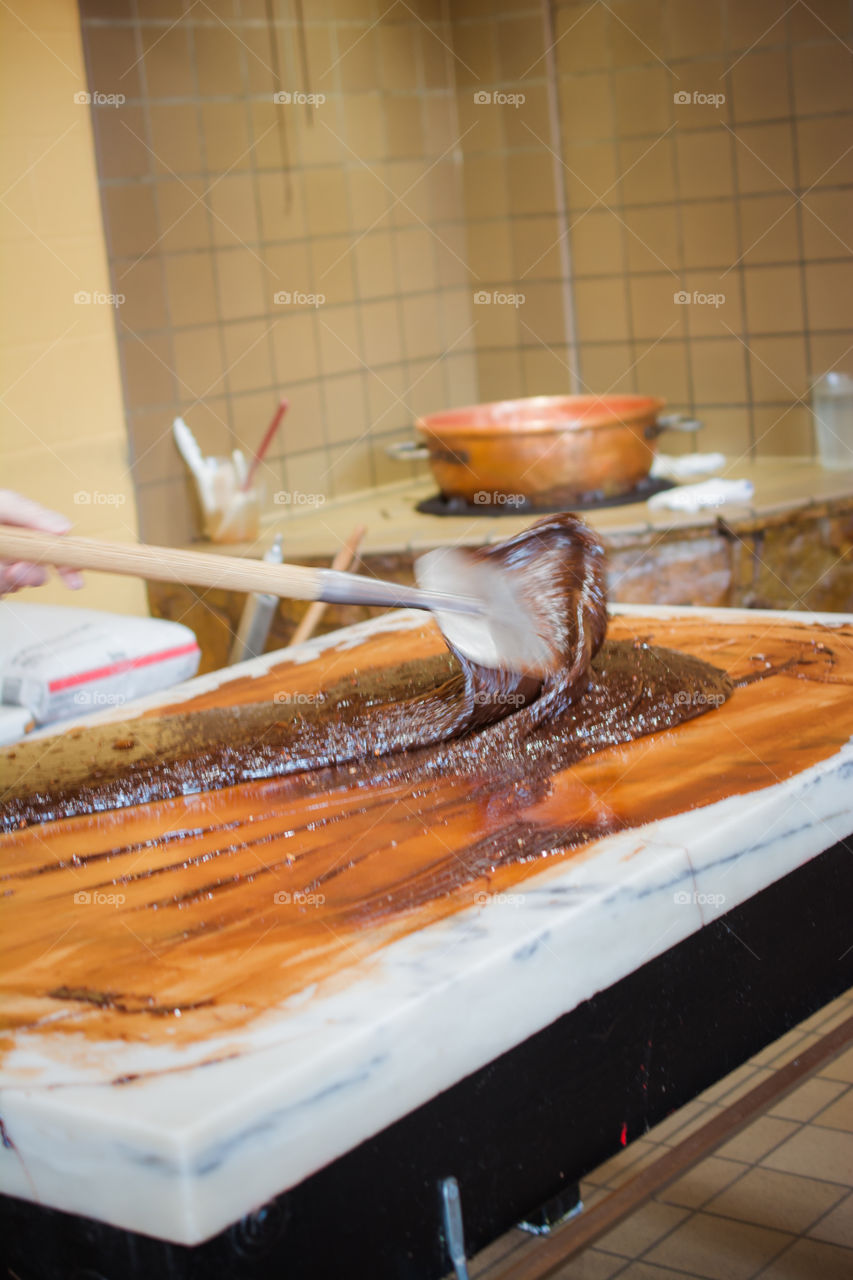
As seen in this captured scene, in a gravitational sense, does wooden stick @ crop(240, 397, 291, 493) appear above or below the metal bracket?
above

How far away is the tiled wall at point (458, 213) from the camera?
3236 mm

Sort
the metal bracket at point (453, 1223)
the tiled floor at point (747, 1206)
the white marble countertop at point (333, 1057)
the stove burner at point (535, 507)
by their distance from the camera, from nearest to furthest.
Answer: the white marble countertop at point (333, 1057), the metal bracket at point (453, 1223), the tiled floor at point (747, 1206), the stove burner at point (535, 507)

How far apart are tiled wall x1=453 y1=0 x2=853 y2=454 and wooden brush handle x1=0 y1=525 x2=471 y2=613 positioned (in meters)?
2.43

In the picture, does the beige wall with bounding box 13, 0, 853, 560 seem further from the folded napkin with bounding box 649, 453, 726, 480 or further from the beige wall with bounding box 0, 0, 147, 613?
the folded napkin with bounding box 649, 453, 726, 480

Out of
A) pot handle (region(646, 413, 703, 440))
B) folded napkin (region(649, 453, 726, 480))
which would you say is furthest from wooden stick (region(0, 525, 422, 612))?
folded napkin (region(649, 453, 726, 480))

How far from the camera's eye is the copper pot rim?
10.1 ft

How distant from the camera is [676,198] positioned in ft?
11.9

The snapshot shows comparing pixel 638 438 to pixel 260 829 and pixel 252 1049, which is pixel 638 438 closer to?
pixel 260 829

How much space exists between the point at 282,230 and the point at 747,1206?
2618 mm

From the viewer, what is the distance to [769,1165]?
205cm

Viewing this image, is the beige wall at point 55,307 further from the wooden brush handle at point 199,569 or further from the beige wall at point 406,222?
the wooden brush handle at point 199,569

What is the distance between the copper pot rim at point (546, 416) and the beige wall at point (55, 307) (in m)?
0.80

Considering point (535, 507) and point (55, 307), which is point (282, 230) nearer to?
point (55, 307)

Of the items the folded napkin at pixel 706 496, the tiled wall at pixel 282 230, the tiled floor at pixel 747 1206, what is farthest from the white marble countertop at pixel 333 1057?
the tiled wall at pixel 282 230
